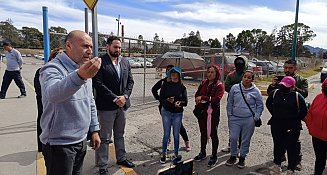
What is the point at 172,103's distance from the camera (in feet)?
15.5

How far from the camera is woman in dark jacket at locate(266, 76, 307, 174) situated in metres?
4.23

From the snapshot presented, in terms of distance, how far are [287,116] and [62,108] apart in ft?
10.8

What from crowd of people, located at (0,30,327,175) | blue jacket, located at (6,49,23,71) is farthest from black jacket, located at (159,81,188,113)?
blue jacket, located at (6,49,23,71)

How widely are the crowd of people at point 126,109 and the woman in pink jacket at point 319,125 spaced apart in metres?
0.01

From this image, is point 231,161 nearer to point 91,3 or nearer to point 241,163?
point 241,163

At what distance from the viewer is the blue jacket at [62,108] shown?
2.29 meters

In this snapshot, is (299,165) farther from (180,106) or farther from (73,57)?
(73,57)

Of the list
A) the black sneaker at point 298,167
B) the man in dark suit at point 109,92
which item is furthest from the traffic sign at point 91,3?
the black sneaker at point 298,167

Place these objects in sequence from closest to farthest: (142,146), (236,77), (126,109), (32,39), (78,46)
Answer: (78,46) < (126,109) < (236,77) < (142,146) < (32,39)

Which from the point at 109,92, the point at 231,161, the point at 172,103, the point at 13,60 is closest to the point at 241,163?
the point at 231,161

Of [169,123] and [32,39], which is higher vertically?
[32,39]

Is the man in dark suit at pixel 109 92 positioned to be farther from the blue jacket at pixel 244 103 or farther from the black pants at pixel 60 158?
the blue jacket at pixel 244 103

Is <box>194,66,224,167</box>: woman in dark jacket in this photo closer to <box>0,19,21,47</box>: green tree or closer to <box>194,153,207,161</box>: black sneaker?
<box>194,153,207,161</box>: black sneaker

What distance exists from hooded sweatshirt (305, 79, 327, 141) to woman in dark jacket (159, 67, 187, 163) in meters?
1.90
